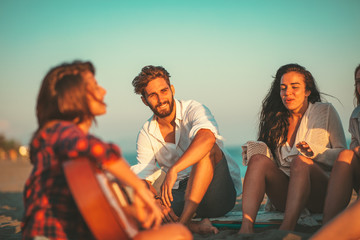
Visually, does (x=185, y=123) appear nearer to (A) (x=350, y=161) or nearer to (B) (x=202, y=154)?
(B) (x=202, y=154)

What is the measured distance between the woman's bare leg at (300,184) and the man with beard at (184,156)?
777mm

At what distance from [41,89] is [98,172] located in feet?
2.08

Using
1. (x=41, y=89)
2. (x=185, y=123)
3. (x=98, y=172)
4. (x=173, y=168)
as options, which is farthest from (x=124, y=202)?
(x=185, y=123)

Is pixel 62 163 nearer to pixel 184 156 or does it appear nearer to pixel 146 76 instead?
pixel 184 156

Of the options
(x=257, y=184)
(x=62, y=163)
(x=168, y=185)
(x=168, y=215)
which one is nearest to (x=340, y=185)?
(x=257, y=184)

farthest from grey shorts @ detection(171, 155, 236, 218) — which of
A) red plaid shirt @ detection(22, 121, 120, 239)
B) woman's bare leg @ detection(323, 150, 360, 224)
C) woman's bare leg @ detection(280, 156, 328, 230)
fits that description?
red plaid shirt @ detection(22, 121, 120, 239)

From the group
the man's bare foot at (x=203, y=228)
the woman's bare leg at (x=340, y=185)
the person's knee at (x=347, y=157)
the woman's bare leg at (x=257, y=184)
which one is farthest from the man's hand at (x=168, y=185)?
the person's knee at (x=347, y=157)

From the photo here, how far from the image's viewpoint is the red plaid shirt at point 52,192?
189 cm

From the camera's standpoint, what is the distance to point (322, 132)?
144 inches

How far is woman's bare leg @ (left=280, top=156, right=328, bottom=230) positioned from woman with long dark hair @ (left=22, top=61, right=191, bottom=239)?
1326mm

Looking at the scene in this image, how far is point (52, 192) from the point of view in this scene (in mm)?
1940

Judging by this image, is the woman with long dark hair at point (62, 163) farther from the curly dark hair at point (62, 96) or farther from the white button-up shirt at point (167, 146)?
the white button-up shirt at point (167, 146)

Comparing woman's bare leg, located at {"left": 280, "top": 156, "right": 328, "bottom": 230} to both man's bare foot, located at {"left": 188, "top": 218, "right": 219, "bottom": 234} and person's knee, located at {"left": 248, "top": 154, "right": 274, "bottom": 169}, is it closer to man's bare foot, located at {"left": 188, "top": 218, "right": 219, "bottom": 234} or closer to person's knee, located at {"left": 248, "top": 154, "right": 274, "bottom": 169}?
person's knee, located at {"left": 248, "top": 154, "right": 274, "bottom": 169}

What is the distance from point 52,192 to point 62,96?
0.54 metres
